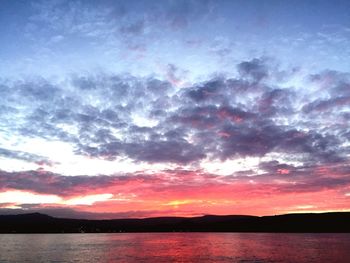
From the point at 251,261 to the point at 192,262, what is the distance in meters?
16.8

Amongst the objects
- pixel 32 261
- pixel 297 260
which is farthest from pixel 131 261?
pixel 297 260

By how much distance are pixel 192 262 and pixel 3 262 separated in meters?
54.4

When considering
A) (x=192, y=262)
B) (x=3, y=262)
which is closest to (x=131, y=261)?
(x=192, y=262)

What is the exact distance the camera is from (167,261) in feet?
356

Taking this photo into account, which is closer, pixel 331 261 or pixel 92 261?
pixel 331 261

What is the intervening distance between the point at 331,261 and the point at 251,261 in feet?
70.0

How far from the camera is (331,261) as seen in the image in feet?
323

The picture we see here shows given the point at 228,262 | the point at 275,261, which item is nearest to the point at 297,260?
the point at 275,261

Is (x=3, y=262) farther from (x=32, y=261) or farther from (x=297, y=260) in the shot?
(x=297, y=260)

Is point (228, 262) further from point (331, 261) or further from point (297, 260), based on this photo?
point (331, 261)

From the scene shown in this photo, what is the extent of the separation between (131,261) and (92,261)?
11732mm

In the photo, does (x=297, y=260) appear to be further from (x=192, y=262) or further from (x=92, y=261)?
(x=92, y=261)

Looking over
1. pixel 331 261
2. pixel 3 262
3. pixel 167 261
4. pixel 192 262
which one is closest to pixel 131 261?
pixel 167 261

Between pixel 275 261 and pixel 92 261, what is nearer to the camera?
pixel 275 261
